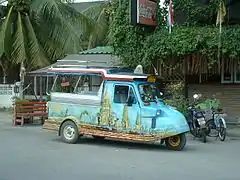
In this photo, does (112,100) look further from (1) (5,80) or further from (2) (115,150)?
(1) (5,80)

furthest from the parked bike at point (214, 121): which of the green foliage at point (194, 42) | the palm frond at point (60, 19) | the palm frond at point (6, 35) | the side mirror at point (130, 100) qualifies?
the palm frond at point (6, 35)

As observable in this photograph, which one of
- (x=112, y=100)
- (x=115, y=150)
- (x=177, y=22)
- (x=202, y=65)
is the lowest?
(x=115, y=150)

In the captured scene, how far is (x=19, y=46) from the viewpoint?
23.9 metres

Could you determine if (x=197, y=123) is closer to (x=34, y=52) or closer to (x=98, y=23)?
(x=34, y=52)

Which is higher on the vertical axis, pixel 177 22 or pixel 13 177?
pixel 177 22

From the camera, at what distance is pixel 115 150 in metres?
13.0

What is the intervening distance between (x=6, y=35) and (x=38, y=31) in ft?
7.55

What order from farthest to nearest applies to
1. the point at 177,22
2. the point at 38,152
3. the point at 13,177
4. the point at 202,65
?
1. the point at 177,22
2. the point at 202,65
3. the point at 38,152
4. the point at 13,177

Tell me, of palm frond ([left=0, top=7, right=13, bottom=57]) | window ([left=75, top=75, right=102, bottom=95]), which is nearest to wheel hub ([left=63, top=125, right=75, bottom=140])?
window ([left=75, top=75, right=102, bottom=95])

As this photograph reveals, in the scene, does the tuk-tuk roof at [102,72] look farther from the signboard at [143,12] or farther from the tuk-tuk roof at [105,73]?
the signboard at [143,12]

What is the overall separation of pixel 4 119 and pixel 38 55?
3.88 metres

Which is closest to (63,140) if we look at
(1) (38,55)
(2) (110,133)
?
(2) (110,133)

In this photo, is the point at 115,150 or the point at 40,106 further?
the point at 40,106

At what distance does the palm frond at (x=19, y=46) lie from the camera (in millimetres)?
23734
